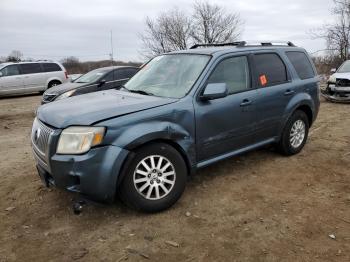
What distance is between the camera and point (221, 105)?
14.8 feet

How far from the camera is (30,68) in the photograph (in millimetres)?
17953

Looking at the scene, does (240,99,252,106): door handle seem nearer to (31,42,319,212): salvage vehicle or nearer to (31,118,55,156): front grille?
(31,42,319,212): salvage vehicle

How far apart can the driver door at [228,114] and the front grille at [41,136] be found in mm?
1618

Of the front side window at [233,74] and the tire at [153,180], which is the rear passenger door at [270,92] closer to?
the front side window at [233,74]

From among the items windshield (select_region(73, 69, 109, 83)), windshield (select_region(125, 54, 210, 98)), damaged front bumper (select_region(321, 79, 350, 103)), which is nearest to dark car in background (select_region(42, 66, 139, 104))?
windshield (select_region(73, 69, 109, 83))

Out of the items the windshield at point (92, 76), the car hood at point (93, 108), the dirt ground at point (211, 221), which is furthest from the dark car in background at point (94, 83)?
the car hood at point (93, 108)

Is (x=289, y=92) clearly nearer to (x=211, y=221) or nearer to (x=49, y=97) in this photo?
(x=211, y=221)

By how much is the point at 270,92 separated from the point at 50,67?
15.3 m

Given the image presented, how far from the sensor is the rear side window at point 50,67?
59.8 ft

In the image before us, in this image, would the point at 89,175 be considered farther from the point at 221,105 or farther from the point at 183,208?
the point at 221,105

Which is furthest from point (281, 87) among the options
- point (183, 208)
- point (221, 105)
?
point (183, 208)

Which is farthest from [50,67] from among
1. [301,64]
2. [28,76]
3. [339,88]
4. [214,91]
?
[214,91]

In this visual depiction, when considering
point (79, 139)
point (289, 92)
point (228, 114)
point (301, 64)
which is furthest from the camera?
point (301, 64)

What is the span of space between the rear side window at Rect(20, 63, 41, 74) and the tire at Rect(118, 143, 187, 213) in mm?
15721
